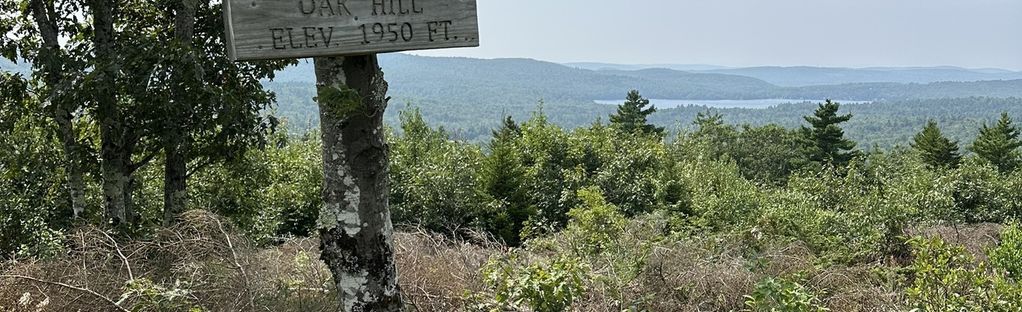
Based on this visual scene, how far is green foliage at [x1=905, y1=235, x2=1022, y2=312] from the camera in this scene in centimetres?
337

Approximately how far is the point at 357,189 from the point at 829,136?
144 feet

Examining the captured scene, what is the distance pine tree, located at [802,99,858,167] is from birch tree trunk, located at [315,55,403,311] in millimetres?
42543

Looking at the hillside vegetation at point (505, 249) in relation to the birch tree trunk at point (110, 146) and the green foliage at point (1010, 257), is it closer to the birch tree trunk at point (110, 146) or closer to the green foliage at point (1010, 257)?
the green foliage at point (1010, 257)

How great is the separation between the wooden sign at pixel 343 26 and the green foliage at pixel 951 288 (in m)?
2.49

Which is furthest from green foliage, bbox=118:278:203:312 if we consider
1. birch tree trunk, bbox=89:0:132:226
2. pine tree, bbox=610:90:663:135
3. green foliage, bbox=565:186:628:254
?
pine tree, bbox=610:90:663:135

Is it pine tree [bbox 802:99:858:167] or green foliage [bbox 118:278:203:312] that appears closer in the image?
green foliage [bbox 118:278:203:312]

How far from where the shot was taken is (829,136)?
4212cm

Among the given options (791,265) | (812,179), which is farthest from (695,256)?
(812,179)

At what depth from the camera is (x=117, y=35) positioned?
652cm

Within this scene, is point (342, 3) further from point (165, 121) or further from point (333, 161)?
point (165, 121)

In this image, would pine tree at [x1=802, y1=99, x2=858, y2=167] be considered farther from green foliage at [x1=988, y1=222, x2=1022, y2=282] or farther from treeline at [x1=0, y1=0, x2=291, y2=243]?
treeline at [x1=0, y1=0, x2=291, y2=243]

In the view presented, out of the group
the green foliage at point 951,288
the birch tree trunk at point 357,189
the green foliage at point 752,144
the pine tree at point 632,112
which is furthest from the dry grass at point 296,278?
the green foliage at point 752,144

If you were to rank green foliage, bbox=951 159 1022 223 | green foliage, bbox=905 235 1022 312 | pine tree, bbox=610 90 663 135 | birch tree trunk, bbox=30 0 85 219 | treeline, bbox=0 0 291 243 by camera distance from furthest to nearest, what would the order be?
pine tree, bbox=610 90 663 135 < green foliage, bbox=951 159 1022 223 < birch tree trunk, bbox=30 0 85 219 < treeline, bbox=0 0 291 243 < green foliage, bbox=905 235 1022 312

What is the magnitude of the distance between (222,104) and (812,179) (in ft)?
42.4
